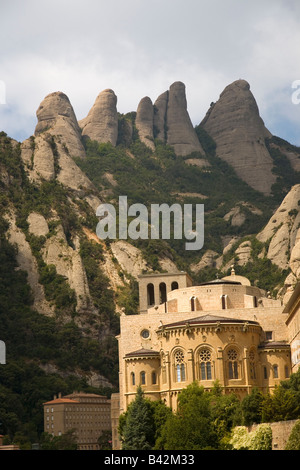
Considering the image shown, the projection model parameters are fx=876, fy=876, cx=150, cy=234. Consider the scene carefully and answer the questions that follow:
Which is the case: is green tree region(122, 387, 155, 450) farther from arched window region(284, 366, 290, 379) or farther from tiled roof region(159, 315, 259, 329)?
arched window region(284, 366, 290, 379)

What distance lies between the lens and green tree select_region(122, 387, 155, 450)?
71688mm

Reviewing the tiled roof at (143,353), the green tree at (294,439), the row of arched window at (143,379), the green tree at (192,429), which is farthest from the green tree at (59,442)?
the green tree at (294,439)

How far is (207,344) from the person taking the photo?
7600cm

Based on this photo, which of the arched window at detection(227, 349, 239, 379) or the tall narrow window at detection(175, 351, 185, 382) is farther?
the tall narrow window at detection(175, 351, 185, 382)

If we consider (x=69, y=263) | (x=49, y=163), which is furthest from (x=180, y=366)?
(x=49, y=163)

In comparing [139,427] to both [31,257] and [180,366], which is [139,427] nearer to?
[180,366]

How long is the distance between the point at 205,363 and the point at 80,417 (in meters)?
47.1

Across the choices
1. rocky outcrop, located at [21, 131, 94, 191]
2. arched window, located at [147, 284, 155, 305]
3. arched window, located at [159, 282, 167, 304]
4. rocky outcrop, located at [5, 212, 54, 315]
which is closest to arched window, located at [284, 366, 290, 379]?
arched window, located at [159, 282, 167, 304]

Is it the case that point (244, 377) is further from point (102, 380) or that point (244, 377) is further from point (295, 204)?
point (295, 204)

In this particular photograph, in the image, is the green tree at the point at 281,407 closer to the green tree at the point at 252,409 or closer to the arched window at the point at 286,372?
the green tree at the point at 252,409

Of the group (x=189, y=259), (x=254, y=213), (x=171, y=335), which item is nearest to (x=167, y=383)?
(x=171, y=335)

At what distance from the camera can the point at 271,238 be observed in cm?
17000

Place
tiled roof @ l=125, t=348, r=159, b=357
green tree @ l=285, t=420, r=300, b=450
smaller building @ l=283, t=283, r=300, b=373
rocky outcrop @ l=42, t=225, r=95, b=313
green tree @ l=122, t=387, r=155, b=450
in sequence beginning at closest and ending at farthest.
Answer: green tree @ l=285, t=420, r=300, b=450 → green tree @ l=122, t=387, r=155, b=450 → smaller building @ l=283, t=283, r=300, b=373 → tiled roof @ l=125, t=348, r=159, b=357 → rocky outcrop @ l=42, t=225, r=95, b=313

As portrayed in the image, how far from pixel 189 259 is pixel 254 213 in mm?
22831
